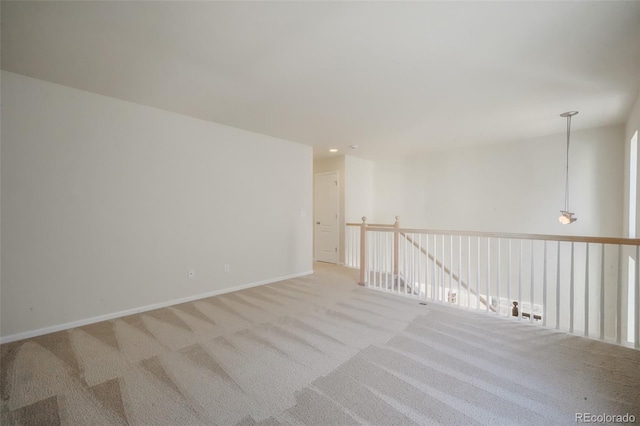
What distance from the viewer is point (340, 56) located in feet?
6.76

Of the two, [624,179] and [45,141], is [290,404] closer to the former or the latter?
[45,141]

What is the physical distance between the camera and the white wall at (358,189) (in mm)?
5695

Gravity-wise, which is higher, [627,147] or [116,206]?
[627,147]

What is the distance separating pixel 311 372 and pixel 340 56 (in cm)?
240

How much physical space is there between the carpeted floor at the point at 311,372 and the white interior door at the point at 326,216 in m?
2.97

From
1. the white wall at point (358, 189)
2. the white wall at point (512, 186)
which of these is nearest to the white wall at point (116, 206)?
the white wall at point (358, 189)

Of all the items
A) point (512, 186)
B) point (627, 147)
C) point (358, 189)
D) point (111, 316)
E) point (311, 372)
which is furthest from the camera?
point (358, 189)

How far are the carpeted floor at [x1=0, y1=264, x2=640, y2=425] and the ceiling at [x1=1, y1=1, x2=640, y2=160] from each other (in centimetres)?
237

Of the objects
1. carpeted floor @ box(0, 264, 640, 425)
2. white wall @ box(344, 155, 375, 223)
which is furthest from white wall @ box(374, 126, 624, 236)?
carpeted floor @ box(0, 264, 640, 425)

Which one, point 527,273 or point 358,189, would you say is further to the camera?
point 358,189

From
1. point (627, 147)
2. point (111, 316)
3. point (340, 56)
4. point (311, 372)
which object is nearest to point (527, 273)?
point (627, 147)

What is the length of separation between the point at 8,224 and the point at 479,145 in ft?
21.0

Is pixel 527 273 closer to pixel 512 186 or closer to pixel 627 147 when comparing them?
pixel 512 186

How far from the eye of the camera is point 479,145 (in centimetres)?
490
